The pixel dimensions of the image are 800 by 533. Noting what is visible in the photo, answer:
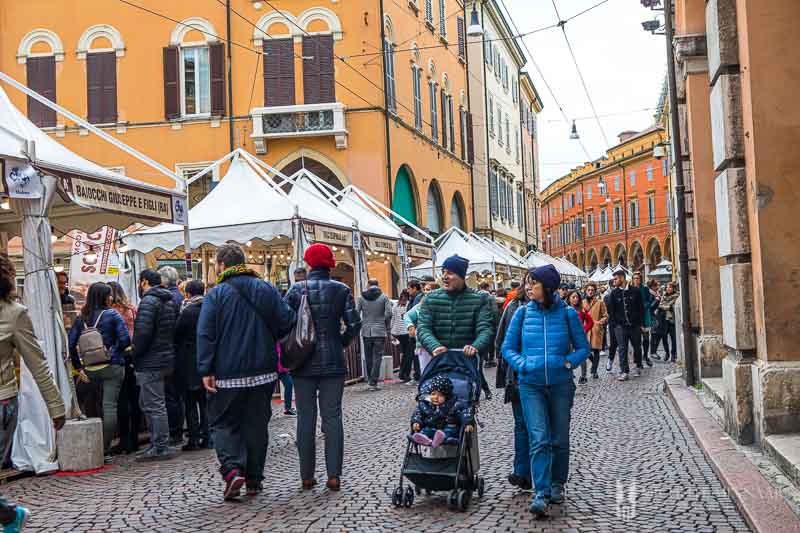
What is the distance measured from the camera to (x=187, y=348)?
1003cm

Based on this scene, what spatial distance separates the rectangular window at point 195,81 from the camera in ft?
91.5

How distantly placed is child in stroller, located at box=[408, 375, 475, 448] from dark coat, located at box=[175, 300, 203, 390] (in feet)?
12.5

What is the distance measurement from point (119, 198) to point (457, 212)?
93.9 ft

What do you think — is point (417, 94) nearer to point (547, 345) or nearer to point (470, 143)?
point (470, 143)

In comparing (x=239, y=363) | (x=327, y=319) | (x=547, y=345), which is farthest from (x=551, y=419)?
(x=239, y=363)

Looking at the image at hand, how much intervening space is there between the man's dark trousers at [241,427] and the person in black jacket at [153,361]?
2279 millimetres

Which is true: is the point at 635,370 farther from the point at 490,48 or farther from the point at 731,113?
the point at 490,48

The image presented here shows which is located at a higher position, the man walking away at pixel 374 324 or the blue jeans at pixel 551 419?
the man walking away at pixel 374 324

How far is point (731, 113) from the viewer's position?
26.2ft

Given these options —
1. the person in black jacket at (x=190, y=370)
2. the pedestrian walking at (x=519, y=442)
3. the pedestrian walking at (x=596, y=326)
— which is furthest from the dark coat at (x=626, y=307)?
the pedestrian walking at (x=519, y=442)

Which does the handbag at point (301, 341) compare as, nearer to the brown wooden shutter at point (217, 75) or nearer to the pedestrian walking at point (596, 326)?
the pedestrian walking at point (596, 326)

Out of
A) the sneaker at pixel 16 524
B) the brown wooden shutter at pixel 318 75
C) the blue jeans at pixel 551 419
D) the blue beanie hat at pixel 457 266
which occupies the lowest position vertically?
the sneaker at pixel 16 524

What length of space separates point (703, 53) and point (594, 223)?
8146 cm

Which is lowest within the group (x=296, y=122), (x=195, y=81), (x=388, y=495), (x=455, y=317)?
(x=388, y=495)
